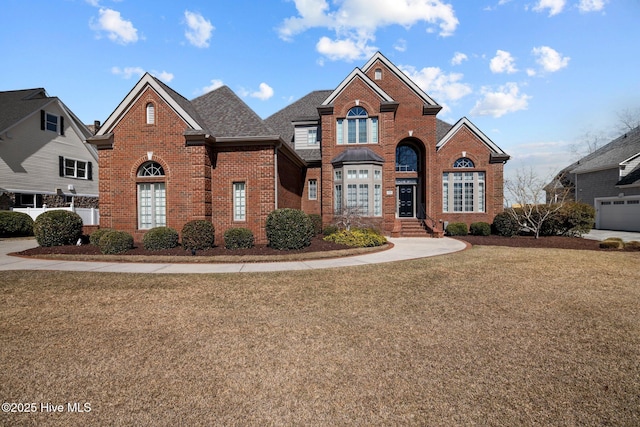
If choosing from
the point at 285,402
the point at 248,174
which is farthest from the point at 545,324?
the point at 248,174

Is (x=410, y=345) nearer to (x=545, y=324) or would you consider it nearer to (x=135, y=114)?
(x=545, y=324)

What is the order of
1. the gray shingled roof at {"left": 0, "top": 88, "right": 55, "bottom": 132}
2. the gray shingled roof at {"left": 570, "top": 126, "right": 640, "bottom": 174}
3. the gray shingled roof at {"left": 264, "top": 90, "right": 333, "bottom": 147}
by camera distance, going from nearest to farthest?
the gray shingled roof at {"left": 0, "top": 88, "right": 55, "bottom": 132}
the gray shingled roof at {"left": 264, "top": 90, "right": 333, "bottom": 147}
the gray shingled roof at {"left": 570, "top": 126, "right": 640, "bottom": 174}

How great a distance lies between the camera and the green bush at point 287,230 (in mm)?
12320

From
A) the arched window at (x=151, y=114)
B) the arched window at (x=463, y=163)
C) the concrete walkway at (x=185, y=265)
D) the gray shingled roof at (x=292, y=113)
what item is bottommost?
the concrete walkway at (x=185, y=265)

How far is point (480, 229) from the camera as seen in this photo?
19.9 metres

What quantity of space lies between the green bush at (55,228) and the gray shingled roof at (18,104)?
14.4m

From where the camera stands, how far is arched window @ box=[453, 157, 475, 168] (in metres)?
21.7

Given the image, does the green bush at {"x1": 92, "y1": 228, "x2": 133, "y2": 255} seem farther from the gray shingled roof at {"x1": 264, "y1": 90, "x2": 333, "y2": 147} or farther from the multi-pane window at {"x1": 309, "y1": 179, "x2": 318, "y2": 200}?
the gray shingled roof at {"x1": 264, "y1": 90, "x2": 333, "y2": 147}

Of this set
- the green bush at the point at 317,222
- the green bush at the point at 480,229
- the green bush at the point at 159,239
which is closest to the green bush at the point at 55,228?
the green bush at the point at 159,239

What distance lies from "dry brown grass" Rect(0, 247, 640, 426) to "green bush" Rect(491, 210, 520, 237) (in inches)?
462

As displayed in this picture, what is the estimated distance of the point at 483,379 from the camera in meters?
3.57

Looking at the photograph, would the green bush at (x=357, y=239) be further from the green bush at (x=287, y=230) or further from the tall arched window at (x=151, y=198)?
the tall arched window at (x=151, y=198)

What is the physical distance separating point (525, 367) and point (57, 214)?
1697 centimetres

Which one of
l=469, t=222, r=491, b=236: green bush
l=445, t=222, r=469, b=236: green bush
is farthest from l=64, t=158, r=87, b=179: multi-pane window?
l=469, t=222, r=491, b=236: green bush
